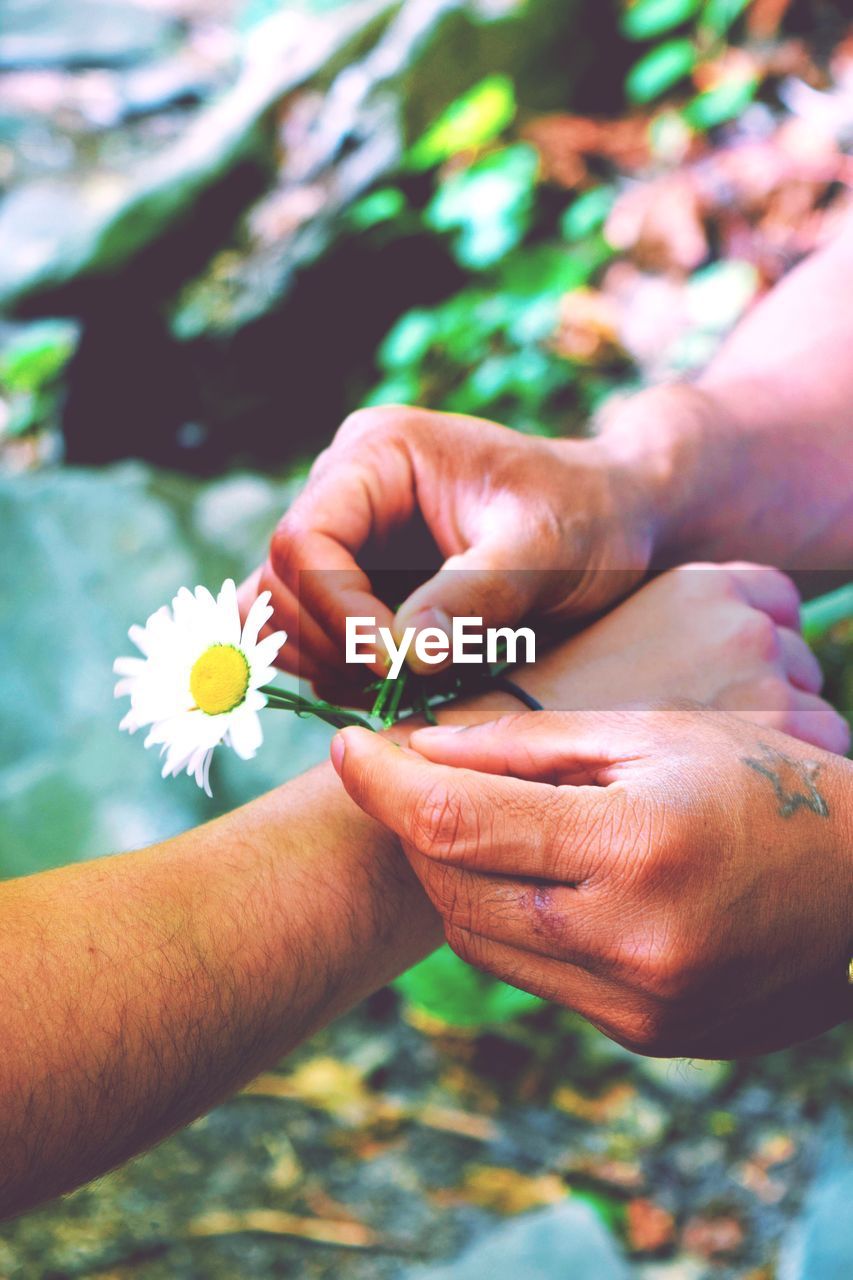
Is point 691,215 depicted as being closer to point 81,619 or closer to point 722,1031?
point 81,619

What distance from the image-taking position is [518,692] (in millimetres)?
1135

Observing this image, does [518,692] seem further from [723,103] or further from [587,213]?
[723,103]

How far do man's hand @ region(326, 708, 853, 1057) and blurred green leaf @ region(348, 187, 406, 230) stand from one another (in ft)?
7.61

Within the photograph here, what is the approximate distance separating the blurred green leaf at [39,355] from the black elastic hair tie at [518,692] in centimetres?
262

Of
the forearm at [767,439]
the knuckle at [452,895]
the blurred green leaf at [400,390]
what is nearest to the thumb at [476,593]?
the knuckle at [452,895]

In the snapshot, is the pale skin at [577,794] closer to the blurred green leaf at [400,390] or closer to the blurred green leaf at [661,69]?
the blurred green leaf at [400,390]

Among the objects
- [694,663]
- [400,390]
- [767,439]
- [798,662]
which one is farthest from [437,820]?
[400,390]

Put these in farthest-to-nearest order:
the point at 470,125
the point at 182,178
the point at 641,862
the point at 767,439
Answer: the point at 182,178 < the point at 470,125 < the point at 767,439 < the point at 641,862

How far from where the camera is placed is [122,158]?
15.0 ft

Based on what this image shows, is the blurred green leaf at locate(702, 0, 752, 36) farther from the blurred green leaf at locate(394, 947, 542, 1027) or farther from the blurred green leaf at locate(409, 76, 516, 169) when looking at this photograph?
the blurred green leaf at locate(394, 947, 542, 1027)

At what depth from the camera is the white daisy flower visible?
0.81 meters

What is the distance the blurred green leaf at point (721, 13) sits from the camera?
261 centimetres

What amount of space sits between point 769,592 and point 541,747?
60 cm

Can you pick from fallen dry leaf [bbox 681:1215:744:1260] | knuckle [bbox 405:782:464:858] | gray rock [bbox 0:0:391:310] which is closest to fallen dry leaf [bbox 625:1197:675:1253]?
fallen dry leaf [bbox 681:1215:744:1260]
